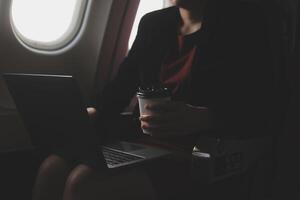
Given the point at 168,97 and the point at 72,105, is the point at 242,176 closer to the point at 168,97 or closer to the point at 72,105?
the point at 168,97

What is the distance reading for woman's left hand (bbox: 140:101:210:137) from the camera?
105 cm

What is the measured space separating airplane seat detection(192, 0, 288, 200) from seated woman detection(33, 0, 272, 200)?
0.13ft

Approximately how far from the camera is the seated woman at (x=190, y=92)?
1.09 m

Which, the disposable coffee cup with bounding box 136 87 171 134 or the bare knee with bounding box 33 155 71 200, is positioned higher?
the disposable coffee cup with bounding box 136 87 171 134

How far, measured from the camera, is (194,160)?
109 cm

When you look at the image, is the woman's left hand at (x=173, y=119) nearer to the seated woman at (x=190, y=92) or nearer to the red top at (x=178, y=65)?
the seated woman at (x=190, y=92)

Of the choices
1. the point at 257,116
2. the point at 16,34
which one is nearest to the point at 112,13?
the point at 16,34

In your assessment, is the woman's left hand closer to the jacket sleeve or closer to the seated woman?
the seated woman

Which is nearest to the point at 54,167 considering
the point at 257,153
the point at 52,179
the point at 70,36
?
the point at 52,179

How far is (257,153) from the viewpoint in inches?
47.0

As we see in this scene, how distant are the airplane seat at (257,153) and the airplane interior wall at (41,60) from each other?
809mm

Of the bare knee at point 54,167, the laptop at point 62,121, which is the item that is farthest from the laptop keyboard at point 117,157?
the bare knee at point 54,167

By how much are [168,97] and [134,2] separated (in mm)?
1072

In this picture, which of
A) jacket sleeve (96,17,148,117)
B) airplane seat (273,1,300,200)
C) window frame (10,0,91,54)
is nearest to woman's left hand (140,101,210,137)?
airplane seat (273,1,300,200)
